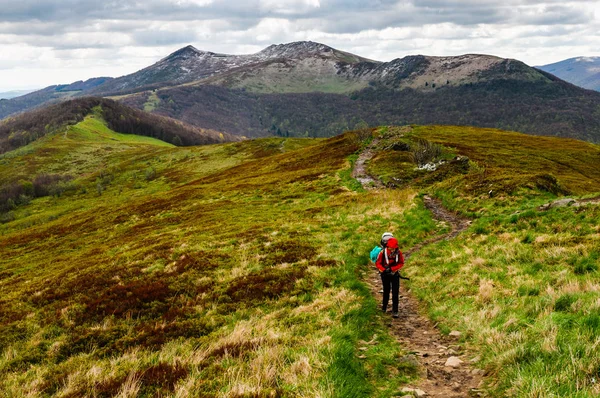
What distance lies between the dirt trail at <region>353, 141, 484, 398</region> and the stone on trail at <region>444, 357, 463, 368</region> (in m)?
0.04

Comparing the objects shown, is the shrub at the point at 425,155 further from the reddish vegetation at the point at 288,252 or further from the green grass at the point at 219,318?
the reddish vegetation at the point at 288,252

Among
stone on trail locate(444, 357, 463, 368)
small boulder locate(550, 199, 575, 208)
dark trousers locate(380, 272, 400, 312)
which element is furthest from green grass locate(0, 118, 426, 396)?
small boulder locate(550, 199, 575, 208)

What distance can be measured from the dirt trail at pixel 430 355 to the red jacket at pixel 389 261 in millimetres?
1807

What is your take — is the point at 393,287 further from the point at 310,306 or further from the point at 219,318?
the point at 219,318

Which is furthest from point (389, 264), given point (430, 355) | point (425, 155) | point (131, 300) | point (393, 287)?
point (425, 155)

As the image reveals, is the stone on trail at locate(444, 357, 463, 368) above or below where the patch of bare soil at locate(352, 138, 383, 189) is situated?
above

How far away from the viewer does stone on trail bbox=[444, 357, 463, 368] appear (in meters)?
8.91

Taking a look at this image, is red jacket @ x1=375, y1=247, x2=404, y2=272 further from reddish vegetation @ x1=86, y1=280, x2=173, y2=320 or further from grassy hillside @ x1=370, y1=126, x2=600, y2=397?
reddish vegetation @ x1=86, y1=280, x2=173, y2=320

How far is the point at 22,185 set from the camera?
465ft

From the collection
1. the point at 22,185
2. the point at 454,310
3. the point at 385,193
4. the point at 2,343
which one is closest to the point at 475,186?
the point at 385,193

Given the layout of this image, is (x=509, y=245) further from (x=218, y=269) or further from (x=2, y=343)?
(x=2, y=343)

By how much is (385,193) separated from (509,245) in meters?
20.1

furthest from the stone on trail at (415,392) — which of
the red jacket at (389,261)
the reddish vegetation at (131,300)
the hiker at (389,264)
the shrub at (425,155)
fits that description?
the shrub at (425,155)

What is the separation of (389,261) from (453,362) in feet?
14.7
